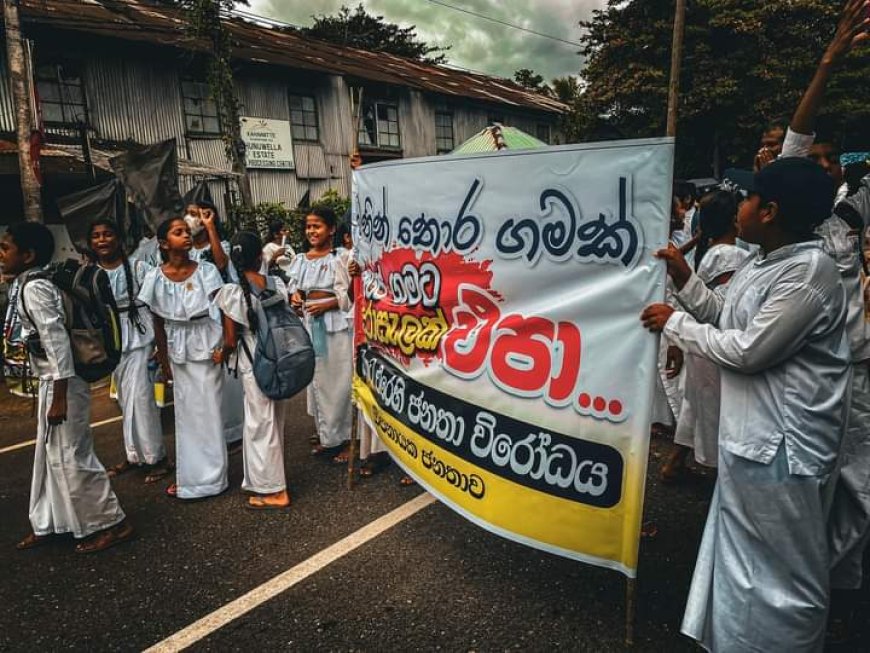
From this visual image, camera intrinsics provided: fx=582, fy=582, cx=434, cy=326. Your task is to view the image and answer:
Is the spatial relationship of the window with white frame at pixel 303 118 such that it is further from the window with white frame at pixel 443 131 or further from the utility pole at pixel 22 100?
the utility pole at pixel 22 100

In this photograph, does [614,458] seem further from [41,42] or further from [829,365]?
[41,42]

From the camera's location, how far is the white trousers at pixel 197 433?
4.03m

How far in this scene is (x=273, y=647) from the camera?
2.48 metres

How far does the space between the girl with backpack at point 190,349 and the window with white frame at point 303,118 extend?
1367 centimetres

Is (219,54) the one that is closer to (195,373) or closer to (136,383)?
(136,383)

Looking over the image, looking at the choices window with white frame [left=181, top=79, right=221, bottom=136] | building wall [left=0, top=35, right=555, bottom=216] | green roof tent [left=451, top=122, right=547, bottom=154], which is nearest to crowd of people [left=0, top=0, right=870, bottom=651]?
green roof tent [left=451, top=122, right=547, bottom=154]

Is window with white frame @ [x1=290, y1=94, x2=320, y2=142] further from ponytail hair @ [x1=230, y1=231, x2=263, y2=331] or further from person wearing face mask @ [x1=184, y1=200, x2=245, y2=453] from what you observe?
ponytail hair @ [x1=230, y1=231, x2=263, y2=331]

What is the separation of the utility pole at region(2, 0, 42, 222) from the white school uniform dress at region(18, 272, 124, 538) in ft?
15.3

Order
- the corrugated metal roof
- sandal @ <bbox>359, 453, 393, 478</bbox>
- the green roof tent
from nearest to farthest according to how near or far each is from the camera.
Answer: sandal @ <bbox>359, 453, 393, 478</bbox>, the green roof tent, the corrugated metal roof

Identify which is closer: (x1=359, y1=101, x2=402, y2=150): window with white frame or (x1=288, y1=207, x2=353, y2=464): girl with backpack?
(x1=288, y1=207, x2=353, y2=464): girl with backpack

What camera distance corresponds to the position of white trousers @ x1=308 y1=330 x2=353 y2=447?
468 cm

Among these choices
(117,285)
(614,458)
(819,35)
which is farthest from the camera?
(819,35)

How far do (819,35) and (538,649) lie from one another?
973 inches

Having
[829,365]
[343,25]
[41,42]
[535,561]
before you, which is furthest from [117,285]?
[343,25]
